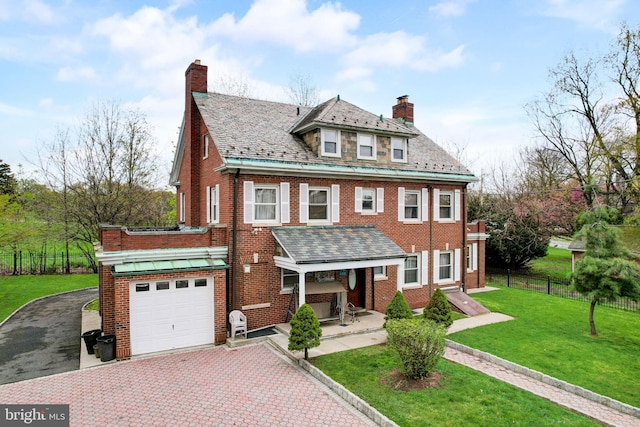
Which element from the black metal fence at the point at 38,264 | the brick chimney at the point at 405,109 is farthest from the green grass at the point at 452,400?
the black metal fence at the point at 38,264

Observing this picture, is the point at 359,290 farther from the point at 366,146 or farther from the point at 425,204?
the point at 366,146

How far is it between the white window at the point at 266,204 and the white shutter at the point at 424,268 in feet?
24.8

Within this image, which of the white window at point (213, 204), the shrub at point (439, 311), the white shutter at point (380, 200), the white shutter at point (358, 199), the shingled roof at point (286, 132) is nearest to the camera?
the shrub at point (439, 311)

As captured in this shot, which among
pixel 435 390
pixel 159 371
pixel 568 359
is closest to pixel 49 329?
pixel 159 371

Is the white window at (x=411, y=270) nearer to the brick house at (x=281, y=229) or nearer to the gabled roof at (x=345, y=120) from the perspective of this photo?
the brick house at (x=281, y=229)

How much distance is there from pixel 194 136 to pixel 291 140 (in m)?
4.86

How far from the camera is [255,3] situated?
45.9 ft

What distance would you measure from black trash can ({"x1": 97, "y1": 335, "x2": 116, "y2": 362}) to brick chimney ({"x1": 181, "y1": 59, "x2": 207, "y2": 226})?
7338 mm

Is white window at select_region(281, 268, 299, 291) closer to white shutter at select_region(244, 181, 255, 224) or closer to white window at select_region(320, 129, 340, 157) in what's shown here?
white shutter at select_region(244, 181, 255, 224)

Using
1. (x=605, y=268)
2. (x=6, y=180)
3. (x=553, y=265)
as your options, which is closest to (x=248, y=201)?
(x=605, y=268)

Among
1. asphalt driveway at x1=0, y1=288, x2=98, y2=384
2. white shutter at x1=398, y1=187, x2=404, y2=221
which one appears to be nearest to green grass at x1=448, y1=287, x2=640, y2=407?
white shutter at x1=398, y1=187, x2=404, y2=221

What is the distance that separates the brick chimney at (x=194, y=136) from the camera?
17.6 metres

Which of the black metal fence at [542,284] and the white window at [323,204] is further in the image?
the black metal fence at [542,284]

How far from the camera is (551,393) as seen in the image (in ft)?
30.0
